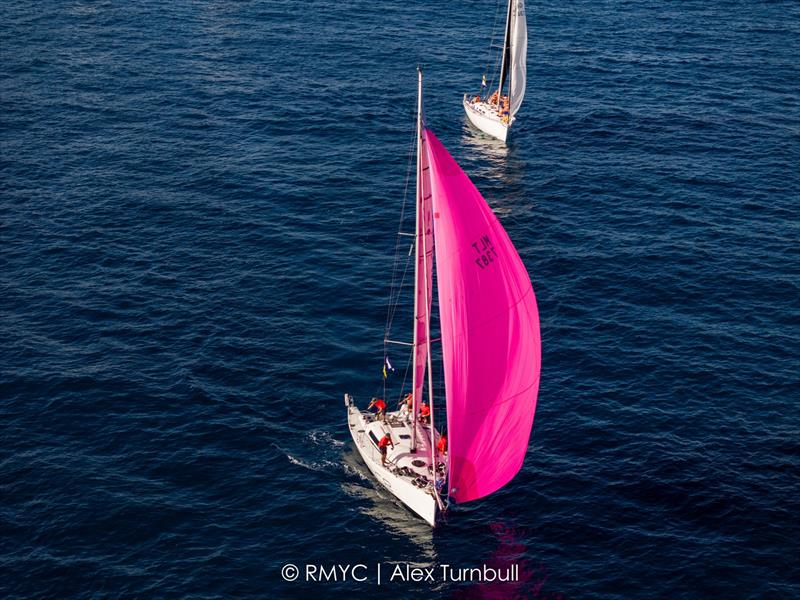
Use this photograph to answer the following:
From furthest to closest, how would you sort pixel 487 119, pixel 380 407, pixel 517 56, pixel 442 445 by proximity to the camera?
1. pixel 517 56
2. pixel 487 119
3. pixel 380 407
4. pixel 442 445

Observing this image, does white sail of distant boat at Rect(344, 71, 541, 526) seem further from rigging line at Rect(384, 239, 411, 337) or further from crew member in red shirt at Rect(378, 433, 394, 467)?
rigging line at Rect(384, 239, 411, 337)

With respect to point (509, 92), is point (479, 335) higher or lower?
lower

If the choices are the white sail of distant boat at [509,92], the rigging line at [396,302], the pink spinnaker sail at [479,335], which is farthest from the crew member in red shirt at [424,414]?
the white sail of distant boat at [509,92]

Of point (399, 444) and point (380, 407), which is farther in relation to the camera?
point (380, 407)

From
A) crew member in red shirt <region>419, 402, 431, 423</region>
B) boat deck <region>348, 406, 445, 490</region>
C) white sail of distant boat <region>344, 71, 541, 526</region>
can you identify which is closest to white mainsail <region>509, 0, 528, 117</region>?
crew member in red shirt <region>419, 402, 431, 423</region>

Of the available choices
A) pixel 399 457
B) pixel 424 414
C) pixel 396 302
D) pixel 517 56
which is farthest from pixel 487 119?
pixel 399 457

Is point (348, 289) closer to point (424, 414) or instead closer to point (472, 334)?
point (424, 414)
